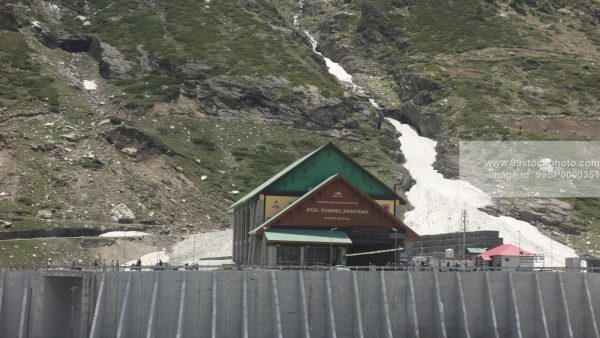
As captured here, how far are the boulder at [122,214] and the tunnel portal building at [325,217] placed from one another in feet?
188

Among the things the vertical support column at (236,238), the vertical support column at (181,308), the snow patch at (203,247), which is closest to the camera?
the vertical support column at (181,308)

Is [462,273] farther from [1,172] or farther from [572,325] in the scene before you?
[1,172]

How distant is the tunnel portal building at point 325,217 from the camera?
359ft

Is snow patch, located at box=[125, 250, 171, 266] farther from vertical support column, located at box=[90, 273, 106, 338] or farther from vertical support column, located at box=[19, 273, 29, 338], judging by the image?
vertical support column, located at box=[90, 273, 106, 338]

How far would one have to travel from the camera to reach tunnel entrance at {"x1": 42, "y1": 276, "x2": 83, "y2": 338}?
87.1m

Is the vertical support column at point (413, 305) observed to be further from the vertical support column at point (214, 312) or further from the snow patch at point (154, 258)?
the snow patch at point (154, 258)

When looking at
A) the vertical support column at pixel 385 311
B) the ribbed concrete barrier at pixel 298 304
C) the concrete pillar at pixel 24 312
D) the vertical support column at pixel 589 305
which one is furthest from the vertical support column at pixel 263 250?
the vertical support column at pixel 589 305

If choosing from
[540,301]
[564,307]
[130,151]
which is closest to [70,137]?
[130,151]

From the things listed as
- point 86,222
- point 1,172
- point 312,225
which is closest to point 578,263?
point 312,225

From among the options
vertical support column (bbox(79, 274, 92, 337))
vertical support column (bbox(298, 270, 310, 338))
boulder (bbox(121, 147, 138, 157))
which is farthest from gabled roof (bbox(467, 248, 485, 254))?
boulder (bbox(121, 147, 138, 157))

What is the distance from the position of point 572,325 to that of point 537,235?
97.6 m

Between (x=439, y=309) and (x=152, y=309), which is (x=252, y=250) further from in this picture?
(x=152, y=309)

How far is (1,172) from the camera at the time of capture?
17888cm

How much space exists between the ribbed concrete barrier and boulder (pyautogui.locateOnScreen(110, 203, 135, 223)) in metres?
85.5
